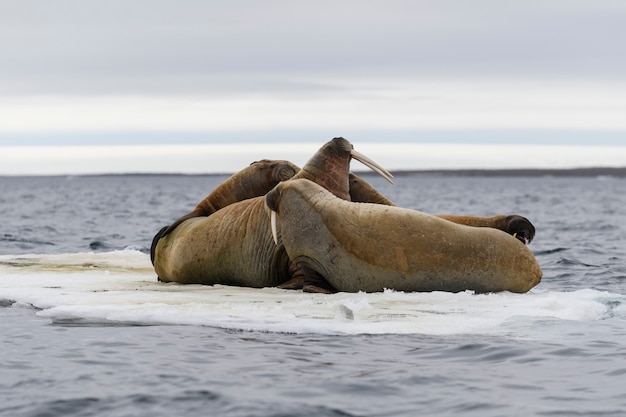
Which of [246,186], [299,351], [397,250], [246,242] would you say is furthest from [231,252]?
[299,351]

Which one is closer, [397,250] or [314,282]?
[397,250]

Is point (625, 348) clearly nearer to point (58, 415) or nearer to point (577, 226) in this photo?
point (58, 415)

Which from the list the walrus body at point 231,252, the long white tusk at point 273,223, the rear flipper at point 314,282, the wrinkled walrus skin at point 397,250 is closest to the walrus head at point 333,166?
the walrus body at point 231,252

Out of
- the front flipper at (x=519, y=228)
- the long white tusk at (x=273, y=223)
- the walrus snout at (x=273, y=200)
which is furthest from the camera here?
the front flipper at (x=519, y=228)

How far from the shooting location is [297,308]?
905cm

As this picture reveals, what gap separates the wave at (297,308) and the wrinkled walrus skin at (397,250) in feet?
0.74

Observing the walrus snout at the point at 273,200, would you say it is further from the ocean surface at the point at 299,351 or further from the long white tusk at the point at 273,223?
the ocean surface at the point at 299,351

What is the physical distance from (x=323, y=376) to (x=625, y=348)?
2.52m

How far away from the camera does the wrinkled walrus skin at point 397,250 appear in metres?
9.98

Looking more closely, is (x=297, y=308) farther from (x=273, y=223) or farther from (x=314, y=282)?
(x=273, y=223)

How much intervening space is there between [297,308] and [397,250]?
4.58 ft

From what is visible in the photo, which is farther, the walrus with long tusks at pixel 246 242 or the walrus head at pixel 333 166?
the walrus head at pixel 333 166

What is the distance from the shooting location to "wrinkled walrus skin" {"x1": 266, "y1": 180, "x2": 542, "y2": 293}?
9.98 metres

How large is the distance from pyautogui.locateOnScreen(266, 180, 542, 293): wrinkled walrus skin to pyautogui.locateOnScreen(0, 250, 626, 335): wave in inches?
8.9
